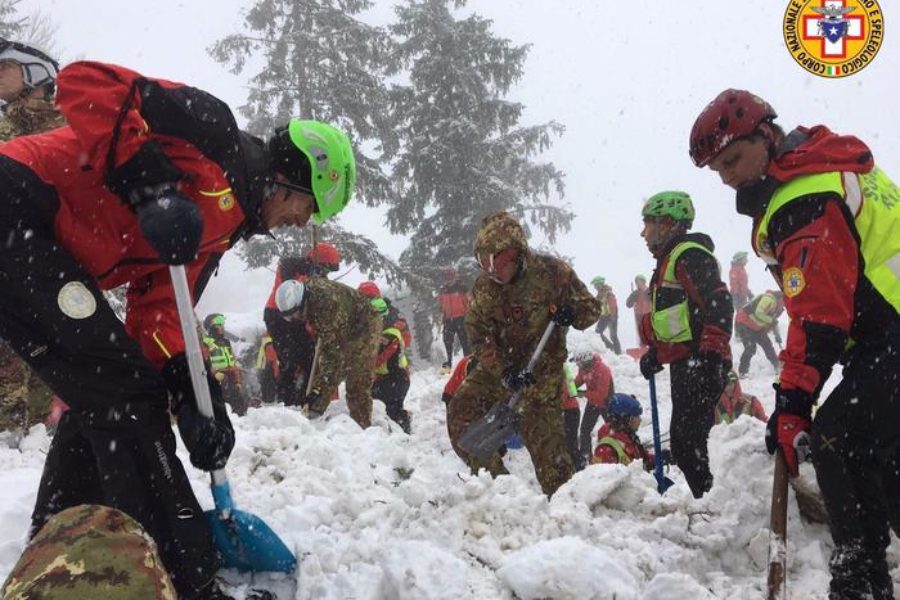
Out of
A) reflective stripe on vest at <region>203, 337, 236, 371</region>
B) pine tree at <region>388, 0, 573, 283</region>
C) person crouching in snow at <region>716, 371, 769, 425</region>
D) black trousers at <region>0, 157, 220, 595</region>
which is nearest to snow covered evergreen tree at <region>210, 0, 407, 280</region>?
pine tree at <region>388, 0, 573, 283</region>

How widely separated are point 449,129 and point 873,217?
1667cm

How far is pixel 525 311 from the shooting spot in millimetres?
5051

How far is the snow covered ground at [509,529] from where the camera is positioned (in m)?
2.53

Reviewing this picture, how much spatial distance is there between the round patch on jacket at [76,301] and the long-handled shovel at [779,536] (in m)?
2.70

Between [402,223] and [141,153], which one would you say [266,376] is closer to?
[141,153]

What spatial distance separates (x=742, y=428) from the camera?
370 centimetres

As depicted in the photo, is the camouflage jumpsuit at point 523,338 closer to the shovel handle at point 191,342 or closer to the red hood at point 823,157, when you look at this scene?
the red hood at point 823,157

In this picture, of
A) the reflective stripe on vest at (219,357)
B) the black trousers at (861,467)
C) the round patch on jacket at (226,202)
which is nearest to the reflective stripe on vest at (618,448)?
the black trousers at (861,467)

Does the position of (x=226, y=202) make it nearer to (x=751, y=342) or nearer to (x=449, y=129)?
(x=751, y=342)

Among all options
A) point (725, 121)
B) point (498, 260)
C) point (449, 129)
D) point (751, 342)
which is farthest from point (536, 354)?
point (449, 129)

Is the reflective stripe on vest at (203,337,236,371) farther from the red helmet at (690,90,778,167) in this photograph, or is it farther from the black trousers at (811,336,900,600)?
the black trousers at (811,336,900,600)

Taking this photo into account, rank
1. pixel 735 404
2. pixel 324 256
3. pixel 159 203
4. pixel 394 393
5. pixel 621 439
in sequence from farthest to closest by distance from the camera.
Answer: pixel 394 393, pixel 324 256, pixel 735 404, pixel 621 439, pixel 159 203

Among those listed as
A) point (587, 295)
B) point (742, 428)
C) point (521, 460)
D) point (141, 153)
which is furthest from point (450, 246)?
point (141, 153)

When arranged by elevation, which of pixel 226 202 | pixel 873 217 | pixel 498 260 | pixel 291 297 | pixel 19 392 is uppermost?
pixel 873 217
